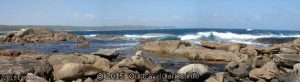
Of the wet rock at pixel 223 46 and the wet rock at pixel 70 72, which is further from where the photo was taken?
the wet rock at pixel 223 46

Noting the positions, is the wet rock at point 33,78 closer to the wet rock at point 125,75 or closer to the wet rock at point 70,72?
the wet rock at point 70,72

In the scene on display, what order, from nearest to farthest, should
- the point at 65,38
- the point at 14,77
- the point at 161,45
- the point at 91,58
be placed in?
the point at 14,77 → the point at 91,58 → the point at 161,45 → the point at 65,38

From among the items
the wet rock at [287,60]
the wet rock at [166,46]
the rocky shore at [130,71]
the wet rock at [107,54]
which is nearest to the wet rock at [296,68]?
the rocky shore at [130,71]

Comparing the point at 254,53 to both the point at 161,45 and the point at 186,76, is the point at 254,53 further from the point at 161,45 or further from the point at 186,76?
the point at 186,76

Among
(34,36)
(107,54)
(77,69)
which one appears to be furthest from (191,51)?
(34,36)

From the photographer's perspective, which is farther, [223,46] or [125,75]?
[223,46]

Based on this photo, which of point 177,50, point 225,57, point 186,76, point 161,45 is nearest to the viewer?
point 186,76

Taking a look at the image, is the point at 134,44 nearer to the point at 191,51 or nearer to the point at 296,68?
the point at 191,51

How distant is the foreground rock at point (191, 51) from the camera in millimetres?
26062

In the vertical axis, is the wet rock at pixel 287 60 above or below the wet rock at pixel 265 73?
above

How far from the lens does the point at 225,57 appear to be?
2594cm

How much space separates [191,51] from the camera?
28.5 meters

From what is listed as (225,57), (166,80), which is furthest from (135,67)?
(225,57)

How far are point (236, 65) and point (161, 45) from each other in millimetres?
14354
